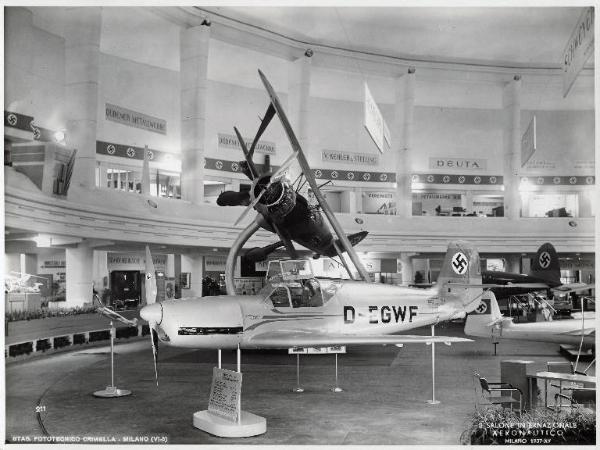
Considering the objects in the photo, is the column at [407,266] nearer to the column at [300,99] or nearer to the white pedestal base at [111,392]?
the column at [300,99]

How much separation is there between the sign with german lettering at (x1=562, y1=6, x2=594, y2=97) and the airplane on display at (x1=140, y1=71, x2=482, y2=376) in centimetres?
363

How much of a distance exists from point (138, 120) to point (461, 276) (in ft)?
31.3

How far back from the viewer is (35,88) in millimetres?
10109

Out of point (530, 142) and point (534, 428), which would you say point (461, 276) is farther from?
point (534, 428)

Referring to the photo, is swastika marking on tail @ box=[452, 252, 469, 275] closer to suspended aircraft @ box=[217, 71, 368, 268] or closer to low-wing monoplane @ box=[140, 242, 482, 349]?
low-wing monoplane @ box=[140, 242, 482, 349]

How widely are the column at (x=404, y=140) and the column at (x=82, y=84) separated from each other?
7263 mm

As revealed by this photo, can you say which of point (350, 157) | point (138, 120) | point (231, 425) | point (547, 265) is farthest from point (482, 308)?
point (138, 120)

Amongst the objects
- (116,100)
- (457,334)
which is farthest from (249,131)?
(457,334)

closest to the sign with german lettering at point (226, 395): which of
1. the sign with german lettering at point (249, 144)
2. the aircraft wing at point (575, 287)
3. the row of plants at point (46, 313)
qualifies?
the row of plants at point (46, 313)

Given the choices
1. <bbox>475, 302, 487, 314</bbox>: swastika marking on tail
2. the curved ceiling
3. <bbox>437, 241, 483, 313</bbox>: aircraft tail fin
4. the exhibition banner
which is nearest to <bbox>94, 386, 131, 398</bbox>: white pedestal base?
the exhibition banner

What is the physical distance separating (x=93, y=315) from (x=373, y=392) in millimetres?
6531

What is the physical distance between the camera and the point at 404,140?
55.4 feet

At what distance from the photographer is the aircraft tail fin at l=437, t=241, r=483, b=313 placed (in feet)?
37.0

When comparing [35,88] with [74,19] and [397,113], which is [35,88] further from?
[397,113]
